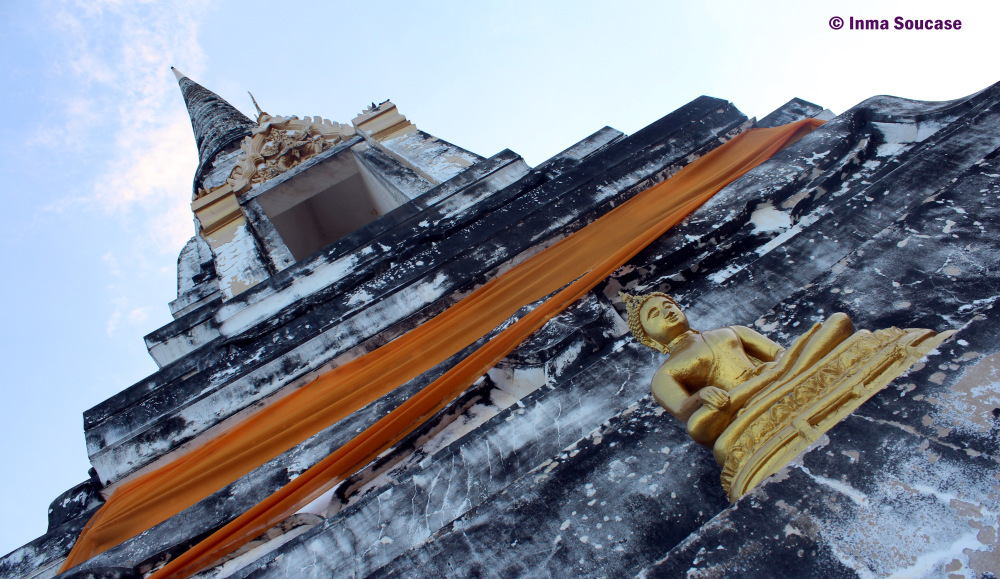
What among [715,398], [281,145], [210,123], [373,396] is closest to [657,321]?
[715,398]

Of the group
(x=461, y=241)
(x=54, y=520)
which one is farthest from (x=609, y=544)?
(x=54, y=520)

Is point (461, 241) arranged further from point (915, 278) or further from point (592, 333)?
point (915, 278)

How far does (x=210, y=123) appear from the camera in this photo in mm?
17375

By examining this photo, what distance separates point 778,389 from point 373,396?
248cm

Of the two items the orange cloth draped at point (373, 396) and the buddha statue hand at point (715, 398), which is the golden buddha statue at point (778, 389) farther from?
the orange cloth draped at point (373, 396)

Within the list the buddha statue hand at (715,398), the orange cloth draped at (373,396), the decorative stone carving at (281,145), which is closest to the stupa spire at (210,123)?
the decorative stone carving at (281,145)

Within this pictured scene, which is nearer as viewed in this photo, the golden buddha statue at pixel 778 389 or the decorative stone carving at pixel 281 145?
the golden buddha statue at pixel 778 389

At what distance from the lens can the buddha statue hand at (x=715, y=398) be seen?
2.23 m

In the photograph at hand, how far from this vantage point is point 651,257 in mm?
4387

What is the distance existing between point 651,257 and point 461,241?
1.63 m

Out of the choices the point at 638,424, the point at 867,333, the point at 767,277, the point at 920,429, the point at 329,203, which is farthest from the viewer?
the point at 329,203

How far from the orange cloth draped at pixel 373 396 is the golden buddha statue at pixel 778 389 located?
58.1 inches

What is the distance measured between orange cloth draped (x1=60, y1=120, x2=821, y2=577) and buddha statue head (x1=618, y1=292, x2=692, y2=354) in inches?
43.3

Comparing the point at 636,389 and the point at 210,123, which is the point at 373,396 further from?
the point at 210,123
